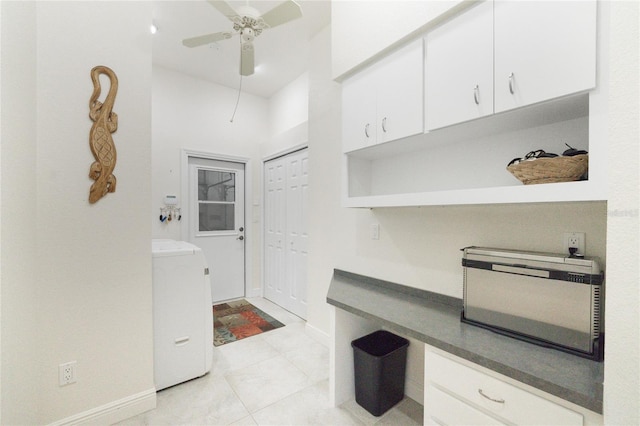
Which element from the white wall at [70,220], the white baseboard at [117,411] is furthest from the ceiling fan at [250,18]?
the white baseboard at [117,411]

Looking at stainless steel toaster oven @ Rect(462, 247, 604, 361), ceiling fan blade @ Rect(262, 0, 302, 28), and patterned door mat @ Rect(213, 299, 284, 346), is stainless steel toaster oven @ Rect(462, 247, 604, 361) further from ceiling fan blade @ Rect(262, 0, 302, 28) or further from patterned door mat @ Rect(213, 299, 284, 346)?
patterned door mat @ Rect(213, 299, 284, 346)

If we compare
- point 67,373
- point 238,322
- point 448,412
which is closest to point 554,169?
point 448,412

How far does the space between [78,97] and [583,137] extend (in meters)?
2.63

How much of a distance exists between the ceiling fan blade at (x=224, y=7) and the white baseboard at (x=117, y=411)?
99.0 inches

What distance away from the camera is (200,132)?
377cm

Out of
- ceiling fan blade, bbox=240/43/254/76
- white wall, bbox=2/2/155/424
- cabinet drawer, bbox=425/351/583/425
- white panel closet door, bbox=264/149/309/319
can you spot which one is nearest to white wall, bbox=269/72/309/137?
white panel closet door, bbox=264/149/309/319

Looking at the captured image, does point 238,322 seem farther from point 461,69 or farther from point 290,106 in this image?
point 461,69

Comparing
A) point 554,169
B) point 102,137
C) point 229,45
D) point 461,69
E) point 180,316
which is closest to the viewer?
point 554,169

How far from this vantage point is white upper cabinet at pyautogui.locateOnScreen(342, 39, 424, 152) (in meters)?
1.52

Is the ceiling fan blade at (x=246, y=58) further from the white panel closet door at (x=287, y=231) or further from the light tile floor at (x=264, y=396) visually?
the light tile floor at (x=264, y=396)

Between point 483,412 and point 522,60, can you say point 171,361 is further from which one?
point 522,60

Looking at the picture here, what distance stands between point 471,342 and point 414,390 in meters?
1.00

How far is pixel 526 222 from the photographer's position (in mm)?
1403

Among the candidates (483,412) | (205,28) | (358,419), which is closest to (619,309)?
(483,412)
